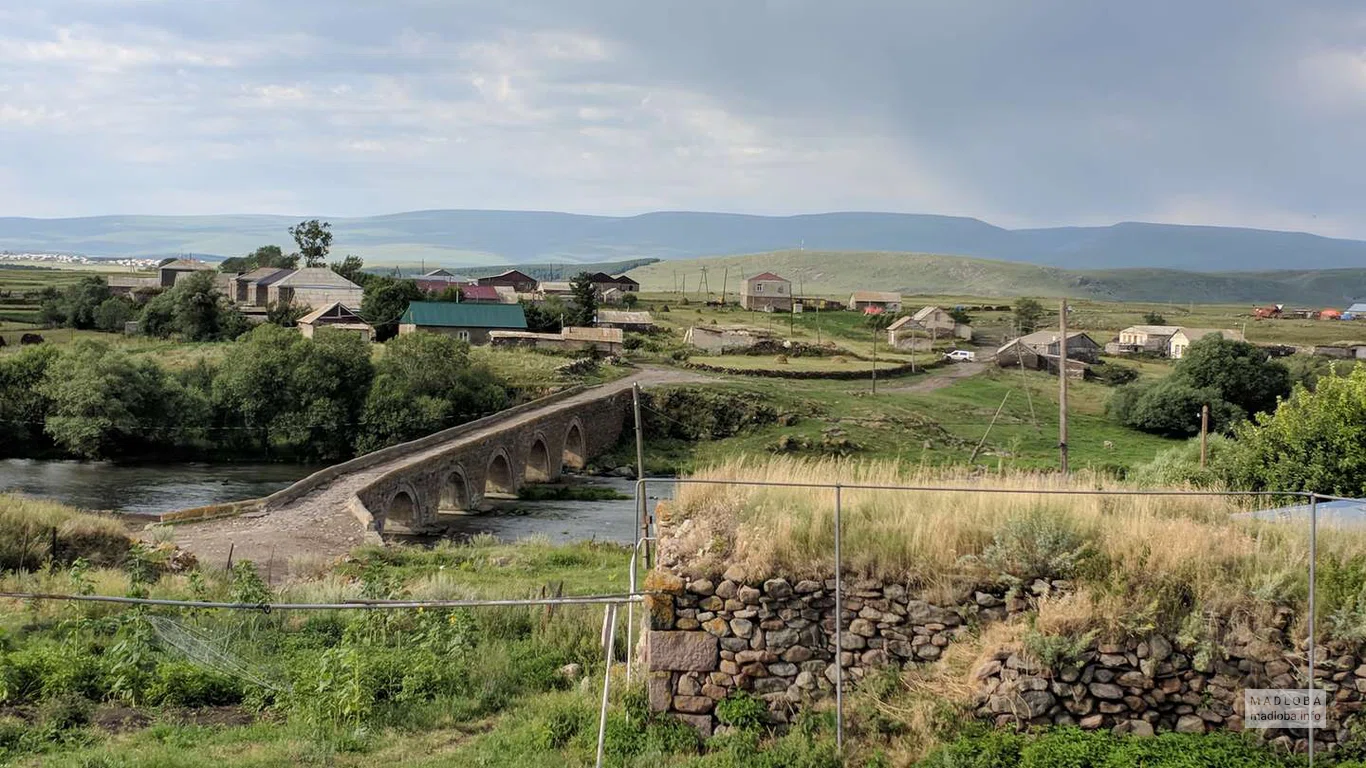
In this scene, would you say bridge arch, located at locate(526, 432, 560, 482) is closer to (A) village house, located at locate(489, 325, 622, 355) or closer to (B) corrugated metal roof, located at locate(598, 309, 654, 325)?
(A) village house, located at locate(489, 325, 622, 355)

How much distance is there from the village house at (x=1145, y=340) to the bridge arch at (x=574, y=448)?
2262 inches

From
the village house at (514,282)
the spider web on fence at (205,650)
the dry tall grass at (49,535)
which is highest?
the village house at (514,282)

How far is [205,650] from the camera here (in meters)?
10.9

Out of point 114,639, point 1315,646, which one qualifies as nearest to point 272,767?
point 114,639

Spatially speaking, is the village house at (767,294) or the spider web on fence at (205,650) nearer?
the spider web on fence at (205,650)

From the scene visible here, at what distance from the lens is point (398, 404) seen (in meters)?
53.8

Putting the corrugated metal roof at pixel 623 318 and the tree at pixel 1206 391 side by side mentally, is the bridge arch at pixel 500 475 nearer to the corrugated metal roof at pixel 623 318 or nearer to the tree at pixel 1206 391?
the tree at pixel 1206 391

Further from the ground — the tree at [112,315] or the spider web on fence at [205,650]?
the tree at [112,315]

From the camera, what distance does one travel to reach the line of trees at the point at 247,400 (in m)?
50.2

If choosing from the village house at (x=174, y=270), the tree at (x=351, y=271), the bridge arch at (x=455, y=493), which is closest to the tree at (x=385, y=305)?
the tree at (x=351, y=271)

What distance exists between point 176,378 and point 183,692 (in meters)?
50.5

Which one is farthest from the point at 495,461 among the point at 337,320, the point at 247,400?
the point at 337,320

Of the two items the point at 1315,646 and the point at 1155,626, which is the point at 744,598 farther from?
the point at 1315,646

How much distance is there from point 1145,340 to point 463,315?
188 feet
